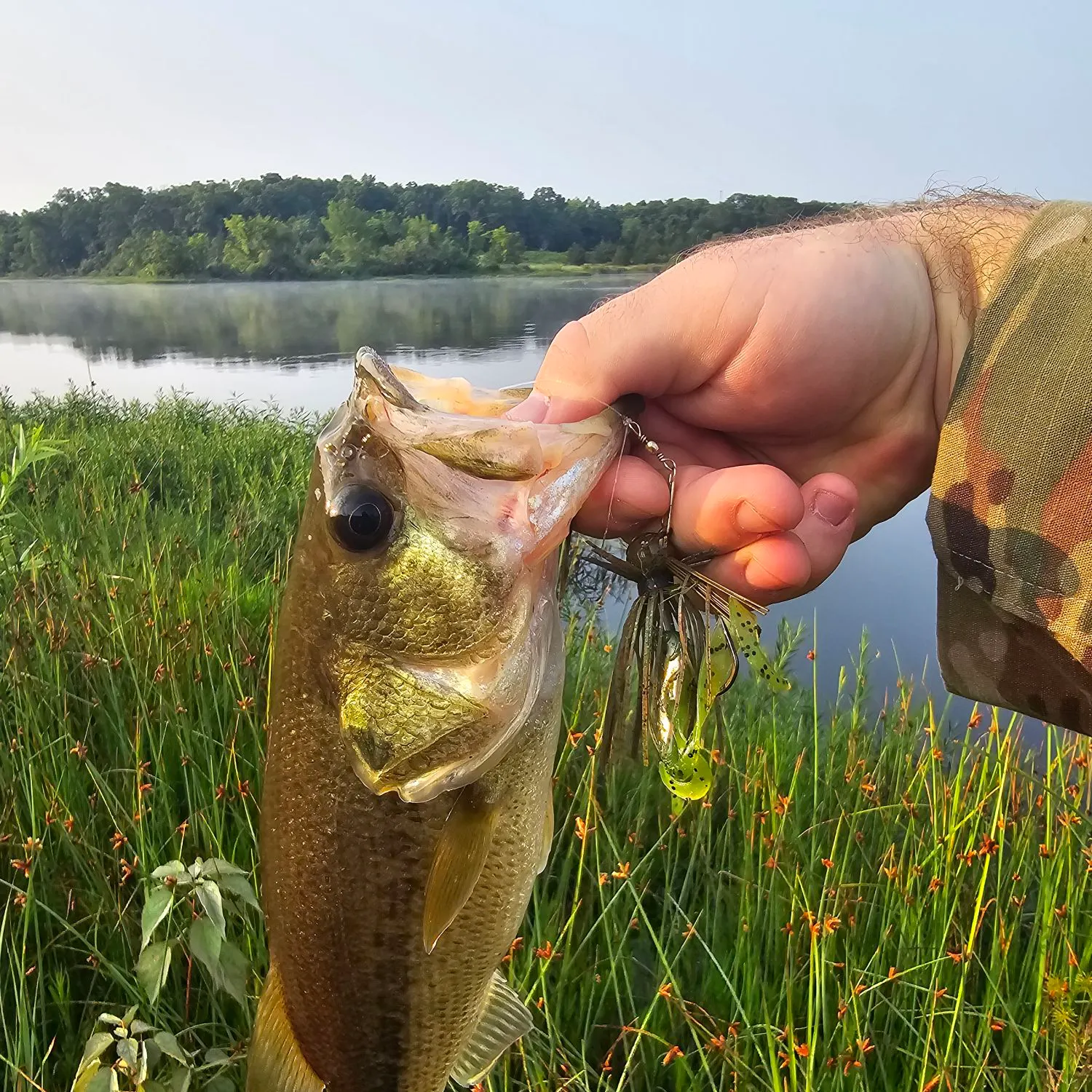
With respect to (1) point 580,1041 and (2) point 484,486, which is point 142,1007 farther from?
(2) point 484,486

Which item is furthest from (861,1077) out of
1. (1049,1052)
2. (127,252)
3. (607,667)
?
(127,252)

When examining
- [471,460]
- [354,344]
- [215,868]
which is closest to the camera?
[471,460]

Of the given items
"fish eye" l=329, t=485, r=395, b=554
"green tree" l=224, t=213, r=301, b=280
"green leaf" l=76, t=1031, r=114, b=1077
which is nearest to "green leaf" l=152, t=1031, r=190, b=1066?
"green leaf" l=76, t=1031, r=114, b=1077

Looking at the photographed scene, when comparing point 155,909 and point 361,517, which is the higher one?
point 361,517

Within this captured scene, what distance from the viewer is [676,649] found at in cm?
166

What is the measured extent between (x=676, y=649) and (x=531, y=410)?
0.55 meters

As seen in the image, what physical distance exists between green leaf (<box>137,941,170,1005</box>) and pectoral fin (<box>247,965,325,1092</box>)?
408mm

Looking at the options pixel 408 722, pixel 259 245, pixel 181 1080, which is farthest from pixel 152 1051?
pixel 259 245

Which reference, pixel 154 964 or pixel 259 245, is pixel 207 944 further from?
pixel 259 245

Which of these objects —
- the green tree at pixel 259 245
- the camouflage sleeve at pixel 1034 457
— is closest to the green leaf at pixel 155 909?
the camouflage sleeve at pixel 1034 457

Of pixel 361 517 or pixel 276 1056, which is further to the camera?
pixel 276 1056

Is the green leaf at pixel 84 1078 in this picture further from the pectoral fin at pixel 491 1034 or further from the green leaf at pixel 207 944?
the pectoral fin at pixel 491 1034

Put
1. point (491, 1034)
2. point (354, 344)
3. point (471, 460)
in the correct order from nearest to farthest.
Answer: point (471, 460)
point (491, 1034)
point (354, 344)

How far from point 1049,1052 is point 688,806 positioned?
1.27m
